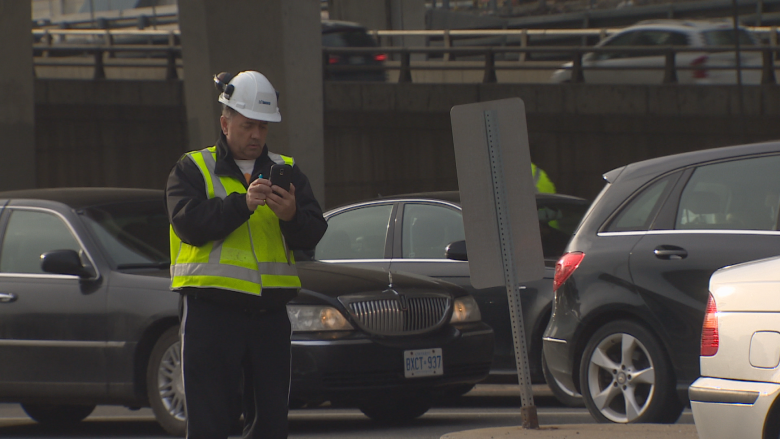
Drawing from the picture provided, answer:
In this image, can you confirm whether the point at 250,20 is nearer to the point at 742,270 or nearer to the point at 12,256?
the point at 12,256

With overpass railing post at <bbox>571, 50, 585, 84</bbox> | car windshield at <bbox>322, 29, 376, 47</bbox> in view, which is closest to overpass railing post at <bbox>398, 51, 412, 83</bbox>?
car windshield at <bbox>322, 29, 376, 47</bbox>

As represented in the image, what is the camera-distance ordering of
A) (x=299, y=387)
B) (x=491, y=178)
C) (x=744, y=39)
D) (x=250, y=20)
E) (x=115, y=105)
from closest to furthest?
(x=491, y=178) → (x=299, y=387) → (x=250, y=20) → (x=744, y=39) → (x=115, y=105)

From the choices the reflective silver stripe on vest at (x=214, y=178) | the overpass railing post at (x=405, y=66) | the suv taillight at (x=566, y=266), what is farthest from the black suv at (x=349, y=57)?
the reflective silver stripe on vest at (x=214, y=178)

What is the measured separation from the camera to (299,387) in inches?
296

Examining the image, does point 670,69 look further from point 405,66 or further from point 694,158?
point 694,158

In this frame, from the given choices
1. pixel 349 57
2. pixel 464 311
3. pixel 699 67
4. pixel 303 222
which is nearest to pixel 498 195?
pixel 464 311

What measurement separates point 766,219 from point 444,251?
3.43 meters

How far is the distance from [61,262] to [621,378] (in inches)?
135

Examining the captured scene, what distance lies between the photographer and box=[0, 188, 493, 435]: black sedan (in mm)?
7656

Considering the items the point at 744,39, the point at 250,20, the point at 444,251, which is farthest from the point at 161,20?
the point at 444,251

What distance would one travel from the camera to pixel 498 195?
678cm

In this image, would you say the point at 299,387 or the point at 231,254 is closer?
the point at 231,254

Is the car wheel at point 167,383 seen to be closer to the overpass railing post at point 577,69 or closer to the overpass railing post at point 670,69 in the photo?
the overpass railing post at point 670,69

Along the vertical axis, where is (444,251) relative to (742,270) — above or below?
below
